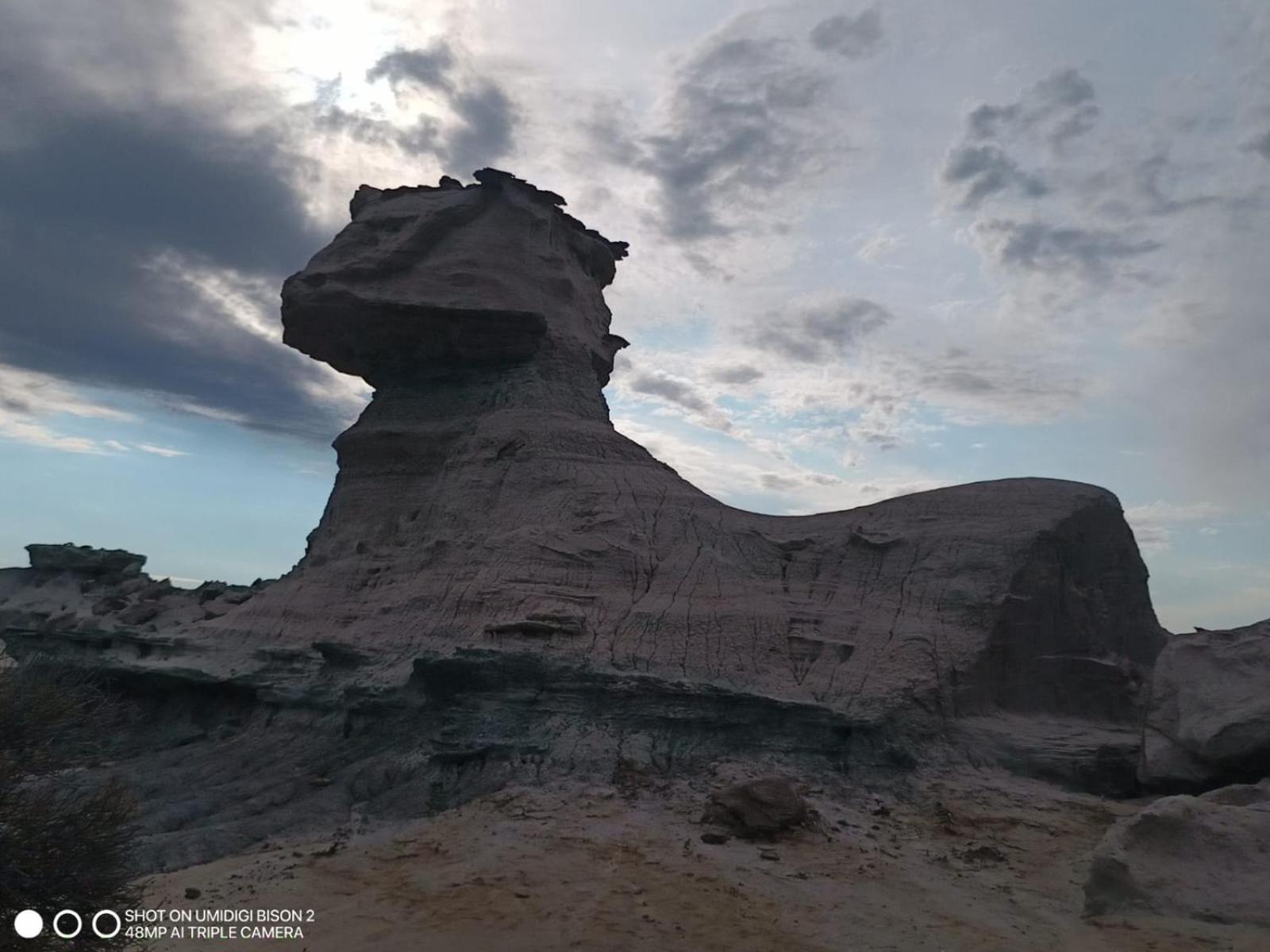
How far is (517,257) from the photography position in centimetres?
1744

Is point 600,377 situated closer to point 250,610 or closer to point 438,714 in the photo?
point 250,610

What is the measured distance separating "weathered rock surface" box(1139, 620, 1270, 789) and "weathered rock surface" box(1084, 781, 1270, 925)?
4.71ft

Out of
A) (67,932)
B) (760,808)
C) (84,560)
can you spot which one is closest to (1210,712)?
(760,808)

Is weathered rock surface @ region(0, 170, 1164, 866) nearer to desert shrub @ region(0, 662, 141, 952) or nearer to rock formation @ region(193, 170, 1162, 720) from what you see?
rock formation @ region(193, 170, 1162, 720)

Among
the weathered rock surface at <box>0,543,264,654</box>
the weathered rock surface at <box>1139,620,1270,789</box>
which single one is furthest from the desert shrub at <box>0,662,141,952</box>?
the weathered rock surface at <box>0,543,264,654</box>

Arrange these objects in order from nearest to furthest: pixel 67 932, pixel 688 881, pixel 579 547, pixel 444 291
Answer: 1. pixel 67 932
2. pixel 688 881
3. pixel 579 547
4. pixel 444 291

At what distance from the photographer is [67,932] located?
15.8 feet

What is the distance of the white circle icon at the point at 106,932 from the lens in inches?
195

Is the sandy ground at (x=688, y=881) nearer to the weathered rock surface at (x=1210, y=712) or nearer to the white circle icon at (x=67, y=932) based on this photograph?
the weathered rock surface at (x=1210, y=712)

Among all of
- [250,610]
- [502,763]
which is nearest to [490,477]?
[250,610]

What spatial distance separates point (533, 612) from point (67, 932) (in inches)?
263

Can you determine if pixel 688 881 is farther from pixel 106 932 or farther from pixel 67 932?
pixel 67 932

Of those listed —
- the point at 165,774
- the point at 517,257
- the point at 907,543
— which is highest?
the point at 517,257

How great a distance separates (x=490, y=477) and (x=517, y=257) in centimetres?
514
